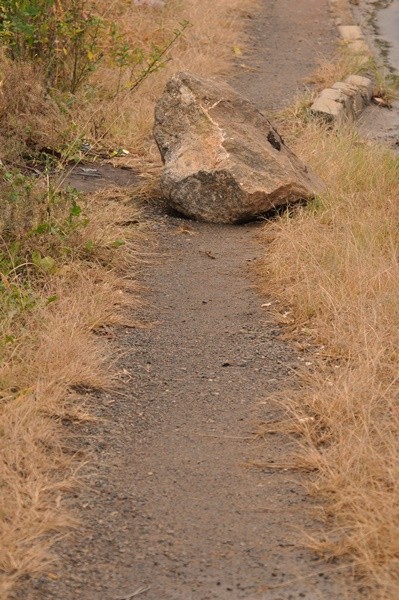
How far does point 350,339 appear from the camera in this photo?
4555 mm

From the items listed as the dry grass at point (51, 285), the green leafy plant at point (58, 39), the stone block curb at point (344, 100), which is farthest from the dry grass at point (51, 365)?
the stone block curb at point (344, 100)

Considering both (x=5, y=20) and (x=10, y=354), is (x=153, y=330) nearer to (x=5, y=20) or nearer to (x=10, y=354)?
(x=10, y=354)

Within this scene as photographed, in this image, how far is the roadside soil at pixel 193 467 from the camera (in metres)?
3.10

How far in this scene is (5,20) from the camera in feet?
24.4

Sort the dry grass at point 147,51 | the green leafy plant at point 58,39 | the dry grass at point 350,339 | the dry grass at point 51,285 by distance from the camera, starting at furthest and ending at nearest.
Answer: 1. the dry grass at point 147,51
2. the green leafy plant at point 58,39
3. the dry grass at point 51,285
4. the dry grass at point 350,339

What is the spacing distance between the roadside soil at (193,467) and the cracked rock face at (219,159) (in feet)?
1.89

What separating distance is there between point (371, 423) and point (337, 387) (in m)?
0.27

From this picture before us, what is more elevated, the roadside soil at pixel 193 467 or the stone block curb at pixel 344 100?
the roadside soil at pixel 193 467

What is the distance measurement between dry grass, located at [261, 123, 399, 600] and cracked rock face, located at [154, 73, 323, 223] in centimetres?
19

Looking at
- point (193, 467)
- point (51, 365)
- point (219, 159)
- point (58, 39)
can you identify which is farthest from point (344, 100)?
point (193, 467)

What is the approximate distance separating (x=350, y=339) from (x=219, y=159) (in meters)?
2.12

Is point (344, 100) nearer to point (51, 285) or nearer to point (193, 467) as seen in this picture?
point (51, 285)

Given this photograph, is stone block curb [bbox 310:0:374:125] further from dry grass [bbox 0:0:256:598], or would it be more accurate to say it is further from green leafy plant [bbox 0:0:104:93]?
green leafy plant [bbox 0:0:104:93]

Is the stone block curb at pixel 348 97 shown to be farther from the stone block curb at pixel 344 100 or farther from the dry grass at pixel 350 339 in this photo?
the dry grass at pixel 350 339
